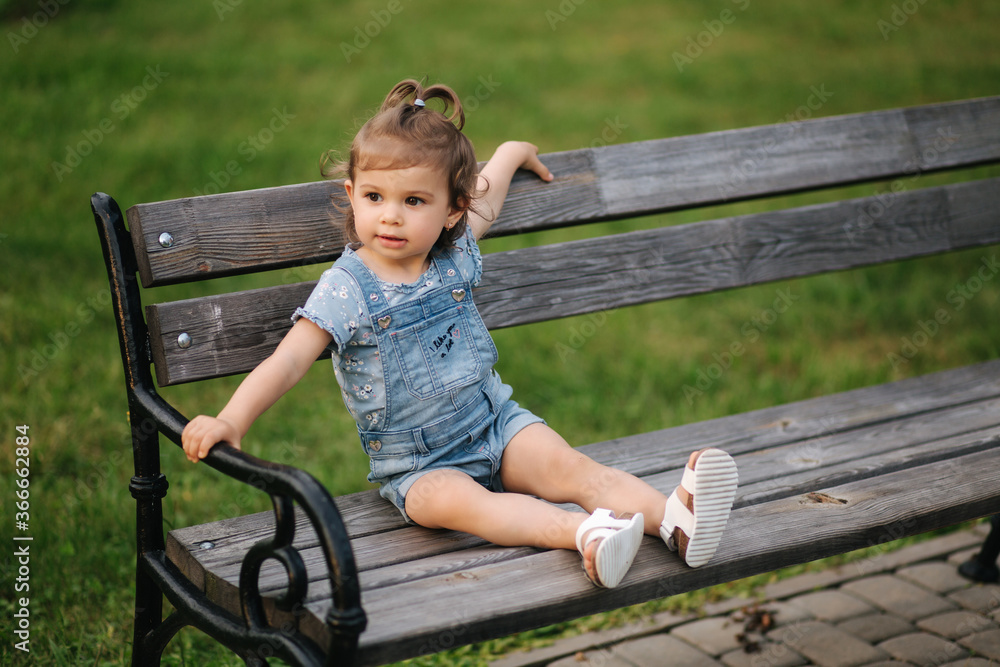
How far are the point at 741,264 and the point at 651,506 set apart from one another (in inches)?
45.6

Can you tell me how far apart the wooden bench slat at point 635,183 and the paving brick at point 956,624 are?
4.55 feet

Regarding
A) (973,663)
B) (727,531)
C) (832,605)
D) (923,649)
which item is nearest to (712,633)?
(832,605)

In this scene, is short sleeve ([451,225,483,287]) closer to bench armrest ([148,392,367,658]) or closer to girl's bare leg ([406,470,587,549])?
girl's bare leg ([406,470,587,549])

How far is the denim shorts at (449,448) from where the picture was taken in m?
2.12

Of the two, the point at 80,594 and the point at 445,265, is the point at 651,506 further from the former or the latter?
the point at 80,594

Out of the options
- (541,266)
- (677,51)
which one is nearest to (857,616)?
(541,266)

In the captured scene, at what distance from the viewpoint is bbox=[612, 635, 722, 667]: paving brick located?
8.82 feet

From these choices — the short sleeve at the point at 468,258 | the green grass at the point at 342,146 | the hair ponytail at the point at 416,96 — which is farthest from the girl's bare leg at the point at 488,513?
the green grass at the point at 342,146

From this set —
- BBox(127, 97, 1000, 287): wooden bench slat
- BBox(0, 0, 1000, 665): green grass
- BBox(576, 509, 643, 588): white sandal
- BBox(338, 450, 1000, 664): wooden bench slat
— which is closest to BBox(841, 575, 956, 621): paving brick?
BBox(338, 450, 1000, 664): wooden bench slat

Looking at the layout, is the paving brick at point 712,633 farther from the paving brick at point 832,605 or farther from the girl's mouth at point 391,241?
the girl's mouth at point 391,241

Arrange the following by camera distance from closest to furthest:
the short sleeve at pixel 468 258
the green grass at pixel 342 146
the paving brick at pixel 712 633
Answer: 1. the short sleeve at pixel 468 258
2. the paving brick at pixel 712 633
3. the green grass at pixel 342 146

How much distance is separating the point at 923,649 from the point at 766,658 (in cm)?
46

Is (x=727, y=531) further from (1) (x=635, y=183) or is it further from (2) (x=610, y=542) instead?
(1) (x=635, y=183)

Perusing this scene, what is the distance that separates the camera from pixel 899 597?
300 cm
